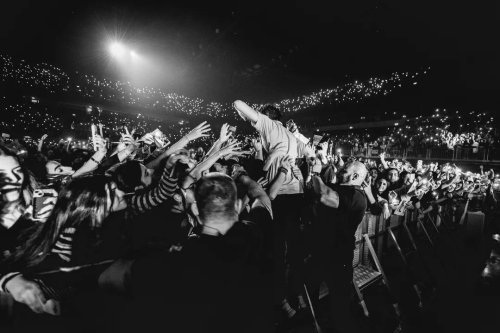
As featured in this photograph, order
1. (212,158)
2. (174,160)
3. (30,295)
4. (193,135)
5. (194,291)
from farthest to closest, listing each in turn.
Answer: (174,160) → (193,135) → (212,158) → (30,295) → (194,291)

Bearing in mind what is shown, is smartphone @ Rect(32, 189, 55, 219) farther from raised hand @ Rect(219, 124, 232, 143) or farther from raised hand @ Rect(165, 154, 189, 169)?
raised hand @ Rect(219, 124, 232, 143)

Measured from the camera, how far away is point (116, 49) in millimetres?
21453

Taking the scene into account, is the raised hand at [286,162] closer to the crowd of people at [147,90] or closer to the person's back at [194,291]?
the person's back at [194,291]

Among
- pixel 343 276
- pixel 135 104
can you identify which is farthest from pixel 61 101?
pixel 343 276

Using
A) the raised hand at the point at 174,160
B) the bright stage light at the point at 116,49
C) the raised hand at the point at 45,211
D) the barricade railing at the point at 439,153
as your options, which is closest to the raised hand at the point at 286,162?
the raised hand at the point at 174,160

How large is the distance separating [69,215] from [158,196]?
29.5 inches

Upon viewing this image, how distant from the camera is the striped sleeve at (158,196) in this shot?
2.41 meters

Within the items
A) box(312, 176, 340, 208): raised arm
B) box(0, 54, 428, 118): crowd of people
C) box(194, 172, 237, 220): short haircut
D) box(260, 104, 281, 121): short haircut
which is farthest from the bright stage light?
box(194, 172, 237, 220): short haircut

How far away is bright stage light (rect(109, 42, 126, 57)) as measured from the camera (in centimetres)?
2039

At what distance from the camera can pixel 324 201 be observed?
3188 mm

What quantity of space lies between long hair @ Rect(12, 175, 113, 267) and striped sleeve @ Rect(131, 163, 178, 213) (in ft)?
1.46

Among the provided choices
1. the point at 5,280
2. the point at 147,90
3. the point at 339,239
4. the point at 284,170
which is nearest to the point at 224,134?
the point at 284,170

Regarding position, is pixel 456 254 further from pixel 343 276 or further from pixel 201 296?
pixel 201 296

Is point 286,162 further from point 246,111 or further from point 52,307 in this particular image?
point 52,307
